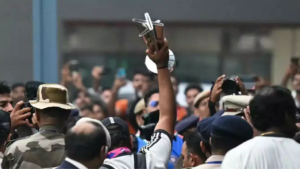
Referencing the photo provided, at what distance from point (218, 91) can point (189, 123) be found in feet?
3.63

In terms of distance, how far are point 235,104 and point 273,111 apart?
3.41ft

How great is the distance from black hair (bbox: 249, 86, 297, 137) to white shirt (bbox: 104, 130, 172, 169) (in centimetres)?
46

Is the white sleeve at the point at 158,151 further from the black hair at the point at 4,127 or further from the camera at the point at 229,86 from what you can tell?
the camera at the point at 229,86

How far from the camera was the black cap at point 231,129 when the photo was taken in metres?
3.33

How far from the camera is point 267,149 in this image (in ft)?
9.87

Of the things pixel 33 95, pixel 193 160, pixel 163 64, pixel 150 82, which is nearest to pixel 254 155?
pixel 163 64

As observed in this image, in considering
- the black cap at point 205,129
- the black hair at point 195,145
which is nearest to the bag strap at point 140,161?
the black cap at point 205,129

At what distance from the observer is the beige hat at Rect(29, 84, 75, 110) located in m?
3.69

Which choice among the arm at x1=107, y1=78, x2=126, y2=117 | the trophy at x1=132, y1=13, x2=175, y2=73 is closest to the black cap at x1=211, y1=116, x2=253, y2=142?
the trophy at x1=132, y1=13, x2=175, y2=73

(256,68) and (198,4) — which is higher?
(198,4)

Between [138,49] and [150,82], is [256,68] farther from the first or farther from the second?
[150,82]

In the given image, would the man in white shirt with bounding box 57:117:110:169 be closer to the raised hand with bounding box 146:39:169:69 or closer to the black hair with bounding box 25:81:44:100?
the raised hand with bounding box 146:39:169:69

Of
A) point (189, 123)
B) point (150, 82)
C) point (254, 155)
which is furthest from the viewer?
point (150, 82)

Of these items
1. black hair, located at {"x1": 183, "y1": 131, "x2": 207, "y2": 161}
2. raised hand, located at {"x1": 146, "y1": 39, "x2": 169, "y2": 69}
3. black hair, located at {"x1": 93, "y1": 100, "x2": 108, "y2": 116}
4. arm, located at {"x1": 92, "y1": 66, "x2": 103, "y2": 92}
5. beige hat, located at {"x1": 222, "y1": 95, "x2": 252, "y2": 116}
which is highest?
raised hand, located at {"x1": 146, "y1": 39, "x2": 169, "y2": 69}
